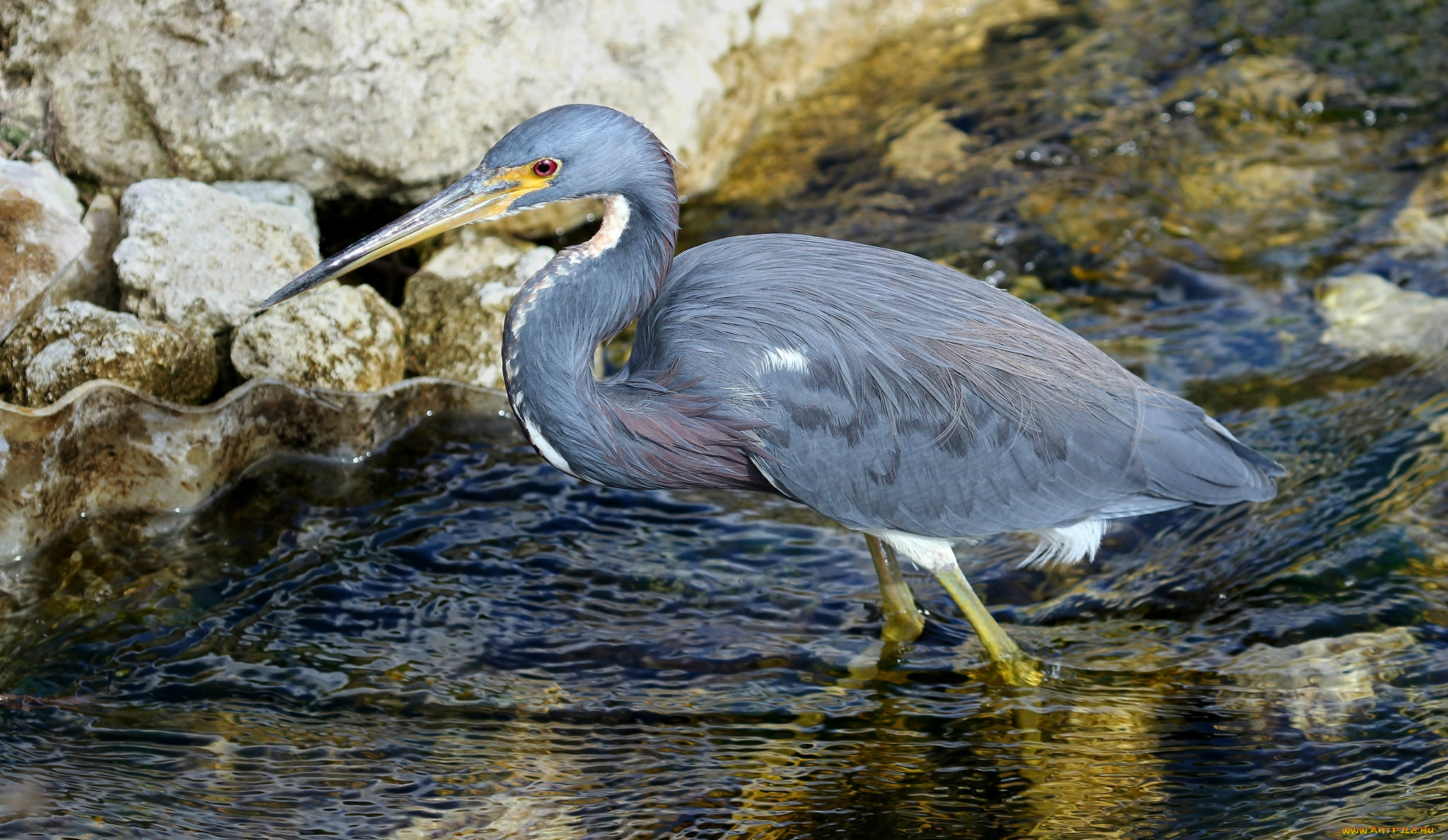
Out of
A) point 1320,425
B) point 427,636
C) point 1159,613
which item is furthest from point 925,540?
point 1320,425

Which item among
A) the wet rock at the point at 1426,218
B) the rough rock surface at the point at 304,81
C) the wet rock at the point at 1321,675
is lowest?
the wet rock at the point at 1321,675

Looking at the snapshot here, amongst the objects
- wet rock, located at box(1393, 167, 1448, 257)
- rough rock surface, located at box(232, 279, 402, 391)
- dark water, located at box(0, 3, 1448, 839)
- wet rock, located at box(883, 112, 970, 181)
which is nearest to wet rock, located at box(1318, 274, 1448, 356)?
dark water, located at box(0, 3, 1448, 839)

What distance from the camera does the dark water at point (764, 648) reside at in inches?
130

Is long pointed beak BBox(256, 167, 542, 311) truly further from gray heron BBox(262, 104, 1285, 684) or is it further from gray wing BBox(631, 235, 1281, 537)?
gray wing BBox(631, 235, 1281, 537)

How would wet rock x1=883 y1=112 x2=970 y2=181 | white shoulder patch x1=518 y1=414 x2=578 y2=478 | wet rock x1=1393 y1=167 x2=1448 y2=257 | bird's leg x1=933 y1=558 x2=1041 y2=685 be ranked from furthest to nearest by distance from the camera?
wet rock x1=883 y1=112 x2=970 y2=181
wet rock x1=1393 y1=167 x2=1448 y2=257
bird's leg x1=933 y1=558 x2=1041 y2=685
white shoulder patch x1=518 y1=414 x2=578 y2=478

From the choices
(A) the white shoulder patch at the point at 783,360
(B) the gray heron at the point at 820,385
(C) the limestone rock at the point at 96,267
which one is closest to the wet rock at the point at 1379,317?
(B) the gray heron at the point at 820,385

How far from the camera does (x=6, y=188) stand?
4.70 meters

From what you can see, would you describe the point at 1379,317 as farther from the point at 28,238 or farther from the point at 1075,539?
the point at 28,238

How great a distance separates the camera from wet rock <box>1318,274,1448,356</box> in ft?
16.9

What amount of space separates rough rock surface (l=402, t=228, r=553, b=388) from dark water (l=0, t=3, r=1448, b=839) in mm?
253

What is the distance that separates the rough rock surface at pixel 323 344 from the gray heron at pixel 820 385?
1080mm

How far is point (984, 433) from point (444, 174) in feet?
9.40

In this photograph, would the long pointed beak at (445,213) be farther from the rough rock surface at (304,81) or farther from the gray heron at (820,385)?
the rough rock surface at (304,81)

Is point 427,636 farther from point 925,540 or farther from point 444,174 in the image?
point 444,174
